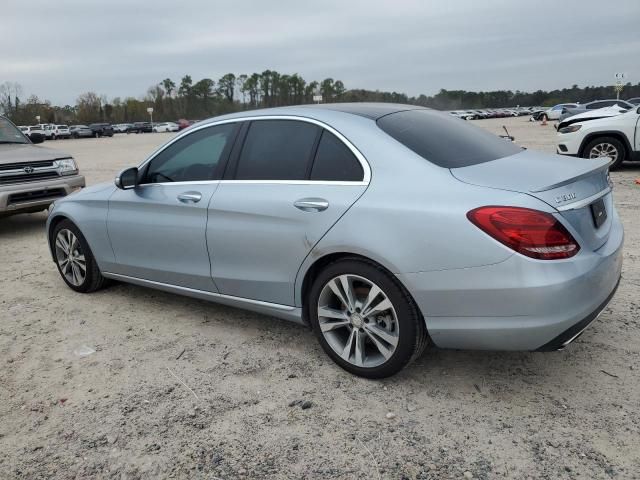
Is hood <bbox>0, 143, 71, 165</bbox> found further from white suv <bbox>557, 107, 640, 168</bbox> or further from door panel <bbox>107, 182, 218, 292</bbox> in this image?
white suv <bbox>557, 107, 640, 168</bbox>

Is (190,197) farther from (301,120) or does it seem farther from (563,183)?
(563,183)

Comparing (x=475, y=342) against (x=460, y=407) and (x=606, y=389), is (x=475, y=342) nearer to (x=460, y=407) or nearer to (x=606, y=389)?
(x=460, y=407)

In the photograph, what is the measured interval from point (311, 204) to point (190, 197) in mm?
1110

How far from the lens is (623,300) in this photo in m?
4.23

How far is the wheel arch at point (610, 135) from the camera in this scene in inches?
419

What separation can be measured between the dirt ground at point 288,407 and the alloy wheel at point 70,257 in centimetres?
78

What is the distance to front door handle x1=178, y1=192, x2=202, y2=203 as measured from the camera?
386cm

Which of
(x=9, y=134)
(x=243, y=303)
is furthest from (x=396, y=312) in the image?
(x=9, y=134)

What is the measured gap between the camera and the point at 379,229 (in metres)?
2.92

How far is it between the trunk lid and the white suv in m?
8.45

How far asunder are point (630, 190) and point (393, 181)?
767 cm

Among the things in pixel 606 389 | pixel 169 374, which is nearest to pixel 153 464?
pixel 169 374

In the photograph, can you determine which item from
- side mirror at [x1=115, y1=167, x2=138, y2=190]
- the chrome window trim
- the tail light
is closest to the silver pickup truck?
side mirror at [x1=115, y1=167, x2=138, y2=190]

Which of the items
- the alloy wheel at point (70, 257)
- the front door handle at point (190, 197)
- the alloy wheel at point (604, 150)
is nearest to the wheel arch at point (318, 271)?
the front door handle at point (190, 197)
